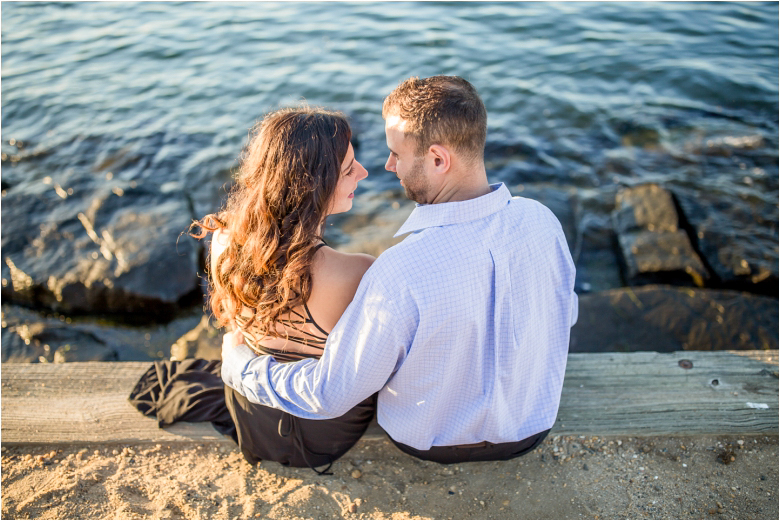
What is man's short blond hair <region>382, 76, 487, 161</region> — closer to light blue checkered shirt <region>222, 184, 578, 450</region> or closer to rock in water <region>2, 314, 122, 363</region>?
light blue checkered shirt <region>222, 184, 578, 450</region>

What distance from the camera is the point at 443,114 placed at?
219 cm

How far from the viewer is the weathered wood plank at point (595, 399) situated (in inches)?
114

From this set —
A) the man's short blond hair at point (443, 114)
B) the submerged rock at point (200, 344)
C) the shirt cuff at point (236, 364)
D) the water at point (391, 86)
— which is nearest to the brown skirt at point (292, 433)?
the shirt cuff at point (236, 364)

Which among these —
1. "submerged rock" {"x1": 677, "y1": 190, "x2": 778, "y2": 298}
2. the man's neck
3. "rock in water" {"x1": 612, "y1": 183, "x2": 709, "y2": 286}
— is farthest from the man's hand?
"submerged rock" {"x1": 677, "y1": 190, "x2": 778, "y2": 298}

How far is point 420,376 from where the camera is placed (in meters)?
2.26

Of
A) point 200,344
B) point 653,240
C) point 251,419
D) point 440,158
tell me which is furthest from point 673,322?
point 200,344

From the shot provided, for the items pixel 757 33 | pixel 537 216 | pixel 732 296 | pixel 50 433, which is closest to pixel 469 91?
pixel 537 216

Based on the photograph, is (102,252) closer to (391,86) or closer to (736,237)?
(391,86)

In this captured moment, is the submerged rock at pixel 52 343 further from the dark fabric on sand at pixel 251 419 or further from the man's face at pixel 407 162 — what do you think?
the man's face at pixel 407 162

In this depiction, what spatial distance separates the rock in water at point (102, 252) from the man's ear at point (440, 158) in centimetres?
337

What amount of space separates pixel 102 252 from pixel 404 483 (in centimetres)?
428

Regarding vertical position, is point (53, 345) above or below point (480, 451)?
below

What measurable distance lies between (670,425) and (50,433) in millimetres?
3268

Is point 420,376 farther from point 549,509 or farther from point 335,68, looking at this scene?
point 335,68
